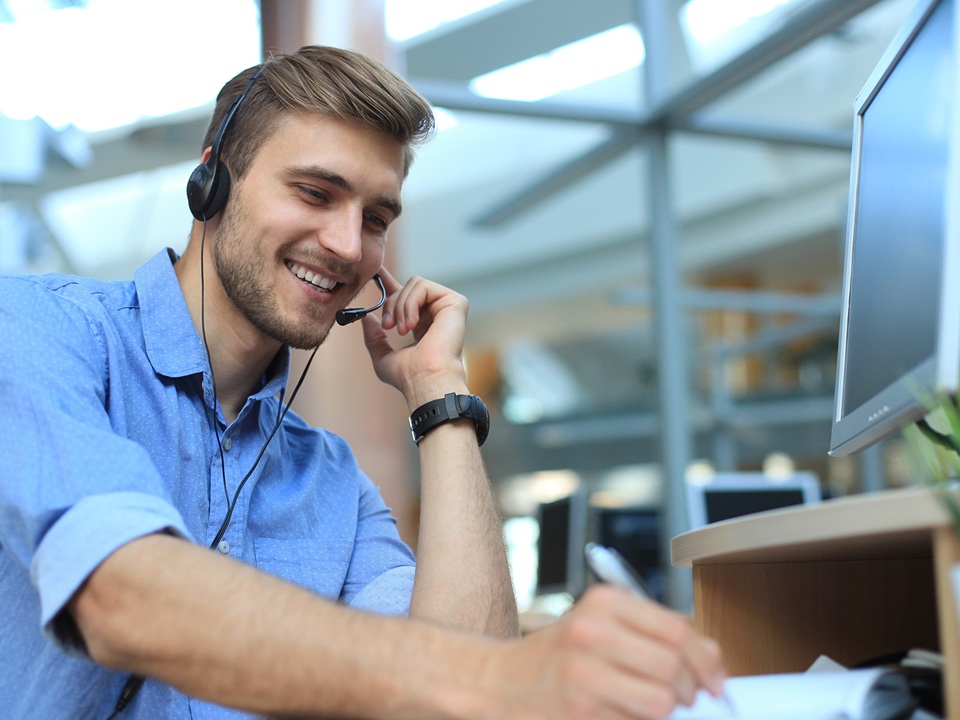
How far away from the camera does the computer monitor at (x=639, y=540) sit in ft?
12.8

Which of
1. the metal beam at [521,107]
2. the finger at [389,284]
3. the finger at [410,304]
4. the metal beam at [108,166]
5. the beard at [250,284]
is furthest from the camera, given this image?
the metal beam at [108,166]

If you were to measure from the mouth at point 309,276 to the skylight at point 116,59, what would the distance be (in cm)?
401

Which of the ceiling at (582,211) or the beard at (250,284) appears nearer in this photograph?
the beard at (250,284)

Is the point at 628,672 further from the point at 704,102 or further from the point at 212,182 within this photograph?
the point at 704,102

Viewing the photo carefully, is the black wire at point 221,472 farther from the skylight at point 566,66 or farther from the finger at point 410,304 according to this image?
the skylight at point 566,66

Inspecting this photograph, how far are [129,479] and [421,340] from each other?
0.74m

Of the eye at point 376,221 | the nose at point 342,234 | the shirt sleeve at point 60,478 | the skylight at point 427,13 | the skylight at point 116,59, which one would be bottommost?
the shirt sleeve at point 60,478

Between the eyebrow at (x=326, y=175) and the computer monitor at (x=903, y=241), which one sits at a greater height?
the eyebrow at (x=326, y=175)

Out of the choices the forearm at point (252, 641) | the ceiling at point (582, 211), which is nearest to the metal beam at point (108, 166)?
the ceiling at point (582, 211)

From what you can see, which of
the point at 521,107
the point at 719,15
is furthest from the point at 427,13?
the point at 719,15

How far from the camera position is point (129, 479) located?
32.3 inches

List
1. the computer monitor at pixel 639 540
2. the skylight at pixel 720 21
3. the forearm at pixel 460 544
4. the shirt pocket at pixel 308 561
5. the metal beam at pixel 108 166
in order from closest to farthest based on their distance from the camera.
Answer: the forearm at pixel 460 544 → the shirt pocket at pixel 308 561 → the computer monitor at pixel 639 540 → the skylight at pixel 720 21 → the metal beam at pixel 108 166

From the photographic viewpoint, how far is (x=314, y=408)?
2.72m

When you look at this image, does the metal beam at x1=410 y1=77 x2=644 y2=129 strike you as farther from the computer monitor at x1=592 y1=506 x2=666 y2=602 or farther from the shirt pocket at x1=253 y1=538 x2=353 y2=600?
the shirt pocket at x1=253 y1=538 x2=353 y2=600
